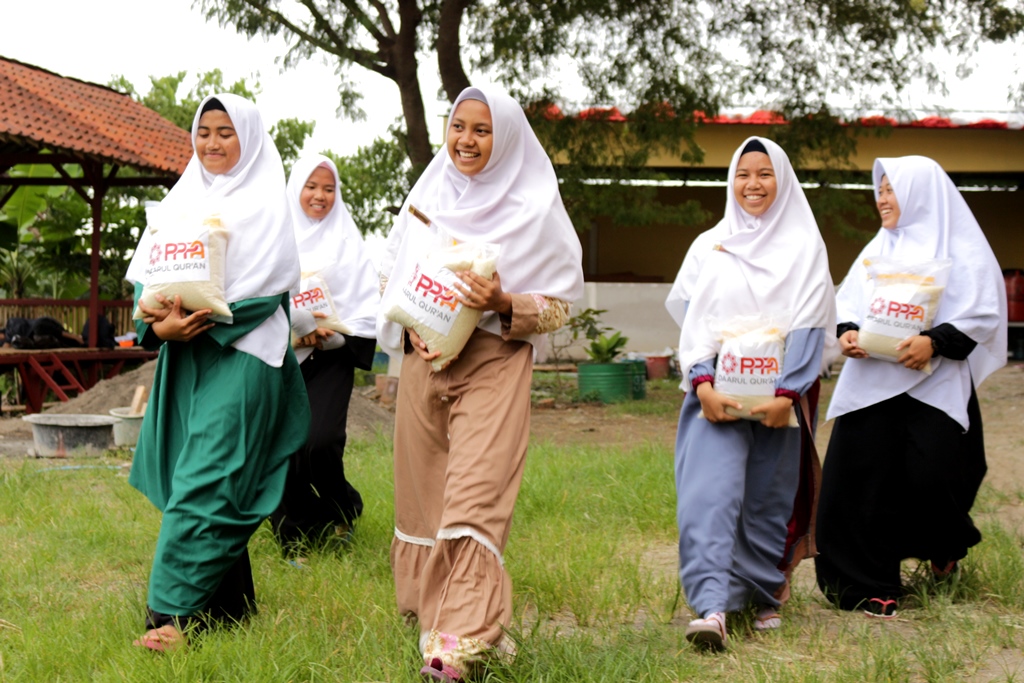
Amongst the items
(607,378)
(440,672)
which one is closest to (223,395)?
(440,672)

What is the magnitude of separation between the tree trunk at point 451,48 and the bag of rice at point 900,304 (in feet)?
24.5

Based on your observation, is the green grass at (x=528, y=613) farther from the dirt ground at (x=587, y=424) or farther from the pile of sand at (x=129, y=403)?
the pile of sand at (x=129, y=403)

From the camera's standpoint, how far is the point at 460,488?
10.6 ft

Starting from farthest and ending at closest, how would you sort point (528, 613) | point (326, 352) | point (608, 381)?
point (608, 381), point (326, 352), point (528, 613)

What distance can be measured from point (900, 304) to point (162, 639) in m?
2.77

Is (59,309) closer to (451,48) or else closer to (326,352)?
(451,48)

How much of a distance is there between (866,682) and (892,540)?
1.18 m

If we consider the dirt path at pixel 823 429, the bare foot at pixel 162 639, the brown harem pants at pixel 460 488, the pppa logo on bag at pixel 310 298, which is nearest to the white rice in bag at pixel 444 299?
the brown harem pants at pixel 460 488

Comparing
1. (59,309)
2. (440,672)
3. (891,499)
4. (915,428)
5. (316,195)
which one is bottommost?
(59,309)

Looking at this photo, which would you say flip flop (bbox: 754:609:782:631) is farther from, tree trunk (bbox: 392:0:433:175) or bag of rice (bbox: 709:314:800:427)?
tree trunk (bbox: 392:0:433:175)

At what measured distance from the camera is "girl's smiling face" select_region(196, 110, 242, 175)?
3902 millimetres

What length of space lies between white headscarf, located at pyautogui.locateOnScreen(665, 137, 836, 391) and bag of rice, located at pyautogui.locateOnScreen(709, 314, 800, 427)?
0.08 m

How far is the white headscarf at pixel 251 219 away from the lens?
12.3ft

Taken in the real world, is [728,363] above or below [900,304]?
below
